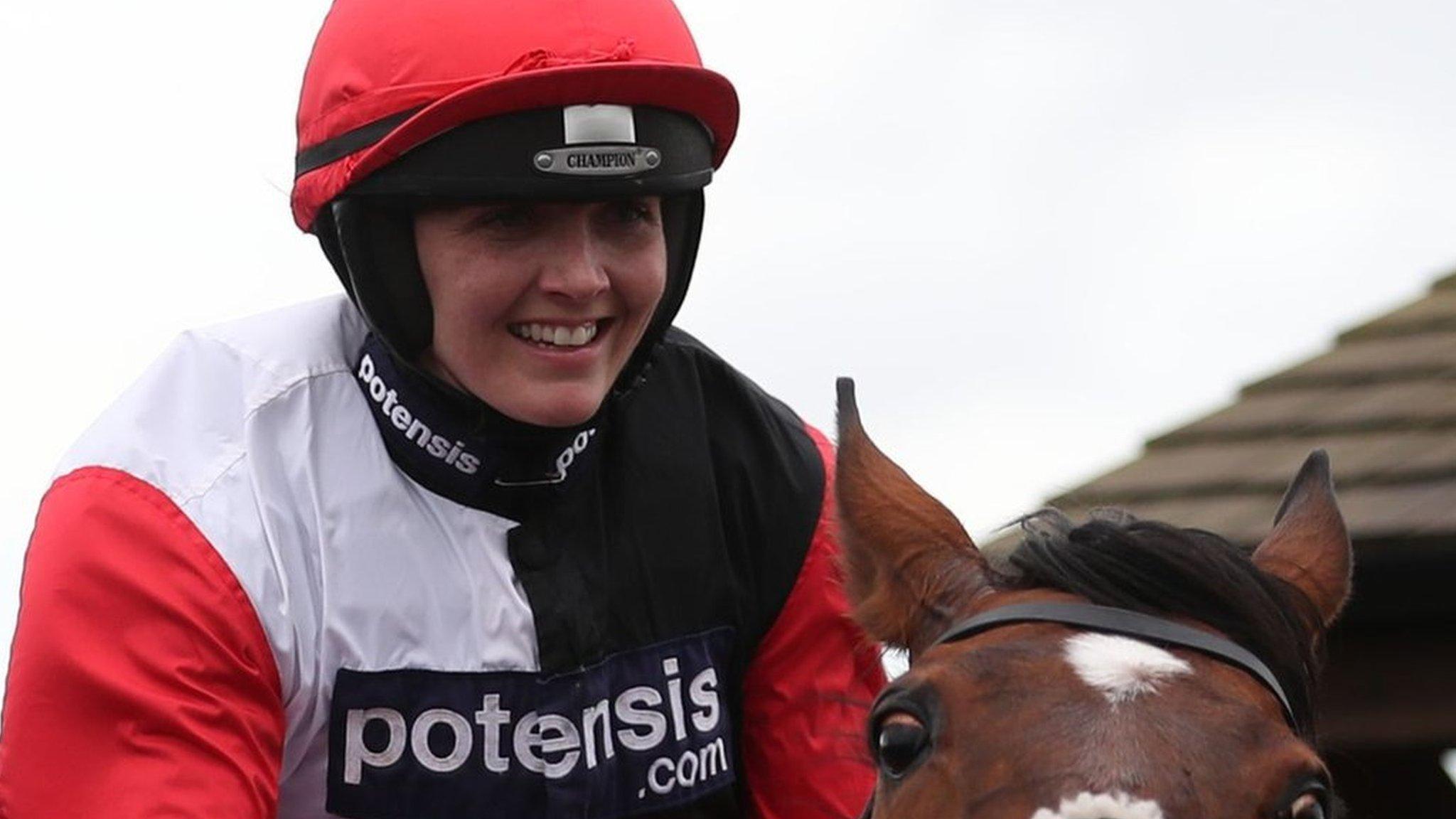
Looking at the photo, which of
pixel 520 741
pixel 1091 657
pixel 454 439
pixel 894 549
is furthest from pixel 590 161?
pixel 1091 657

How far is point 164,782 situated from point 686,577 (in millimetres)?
811

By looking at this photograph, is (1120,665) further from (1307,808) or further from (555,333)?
(555,333)

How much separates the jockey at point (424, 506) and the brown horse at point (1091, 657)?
1.14 feet

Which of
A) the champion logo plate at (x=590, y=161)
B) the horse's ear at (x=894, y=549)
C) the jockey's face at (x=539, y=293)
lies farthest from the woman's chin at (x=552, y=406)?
the horse's ear at (x=894, y=549)

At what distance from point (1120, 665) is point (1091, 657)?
1.4 inches

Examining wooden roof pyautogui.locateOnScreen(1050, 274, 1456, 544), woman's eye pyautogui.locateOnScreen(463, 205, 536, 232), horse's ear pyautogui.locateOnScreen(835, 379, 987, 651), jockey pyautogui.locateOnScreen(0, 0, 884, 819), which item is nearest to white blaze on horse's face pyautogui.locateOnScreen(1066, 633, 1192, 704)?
horse's ear pyautogui.locateOnScreen(835, 379, 987, 651)

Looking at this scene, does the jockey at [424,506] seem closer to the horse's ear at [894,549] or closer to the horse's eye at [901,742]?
the horse's ear at [894,549]

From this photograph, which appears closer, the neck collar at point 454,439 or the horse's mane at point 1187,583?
the horse's mane at point 1187,583

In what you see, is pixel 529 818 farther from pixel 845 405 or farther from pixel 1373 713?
pixel 1373 713

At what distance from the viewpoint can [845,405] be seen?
132 inches

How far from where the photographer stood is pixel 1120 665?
9.41 ft

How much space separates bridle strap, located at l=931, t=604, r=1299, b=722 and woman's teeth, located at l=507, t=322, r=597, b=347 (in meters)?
0.76

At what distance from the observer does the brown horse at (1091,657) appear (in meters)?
2.73

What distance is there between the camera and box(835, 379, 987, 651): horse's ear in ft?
10.7
